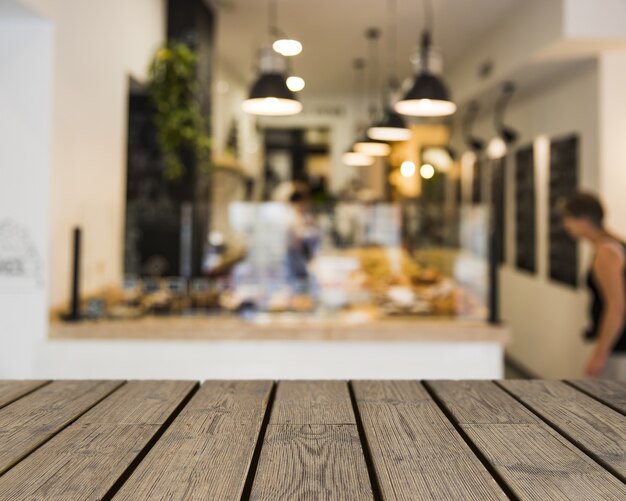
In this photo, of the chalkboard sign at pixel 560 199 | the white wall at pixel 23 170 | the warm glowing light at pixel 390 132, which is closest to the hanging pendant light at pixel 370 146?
the warm glowing light at pixel 390 132

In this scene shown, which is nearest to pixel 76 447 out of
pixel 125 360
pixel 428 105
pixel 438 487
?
pixel 438 487

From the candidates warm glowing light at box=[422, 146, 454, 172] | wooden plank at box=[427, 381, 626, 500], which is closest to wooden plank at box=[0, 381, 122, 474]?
wooden plank at box=[427, 381, 626, 500]

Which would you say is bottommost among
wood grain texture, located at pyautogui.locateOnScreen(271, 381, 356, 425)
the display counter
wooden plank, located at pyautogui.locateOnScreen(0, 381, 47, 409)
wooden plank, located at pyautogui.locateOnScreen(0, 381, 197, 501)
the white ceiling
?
the display counter

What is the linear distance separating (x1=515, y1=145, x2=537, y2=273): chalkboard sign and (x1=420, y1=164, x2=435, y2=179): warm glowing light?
2501 mm

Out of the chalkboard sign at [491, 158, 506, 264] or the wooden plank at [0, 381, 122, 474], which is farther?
the chalkboard sign at [491, 158, 506, 264]

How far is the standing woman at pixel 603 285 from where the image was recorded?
10.8ft

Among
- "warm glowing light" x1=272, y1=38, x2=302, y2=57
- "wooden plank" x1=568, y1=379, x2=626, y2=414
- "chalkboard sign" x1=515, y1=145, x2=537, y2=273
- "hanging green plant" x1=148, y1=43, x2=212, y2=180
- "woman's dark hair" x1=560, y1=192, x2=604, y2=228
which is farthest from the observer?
"chalkboard sign" x1=515, y1=145, x2=537, y2=273

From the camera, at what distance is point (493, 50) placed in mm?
5719

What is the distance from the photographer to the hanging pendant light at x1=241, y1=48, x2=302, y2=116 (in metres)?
3.04

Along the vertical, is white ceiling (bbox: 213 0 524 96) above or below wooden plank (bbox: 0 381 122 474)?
above

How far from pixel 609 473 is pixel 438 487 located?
9.7 inches

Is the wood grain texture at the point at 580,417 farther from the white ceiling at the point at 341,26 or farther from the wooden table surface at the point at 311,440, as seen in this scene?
the white ceiling at the point at 341,26

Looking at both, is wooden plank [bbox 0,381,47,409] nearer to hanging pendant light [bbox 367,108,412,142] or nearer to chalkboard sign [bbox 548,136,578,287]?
hanging pendant light [bbox 367,108,412,142]

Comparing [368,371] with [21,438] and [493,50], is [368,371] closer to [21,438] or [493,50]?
[21,438]
